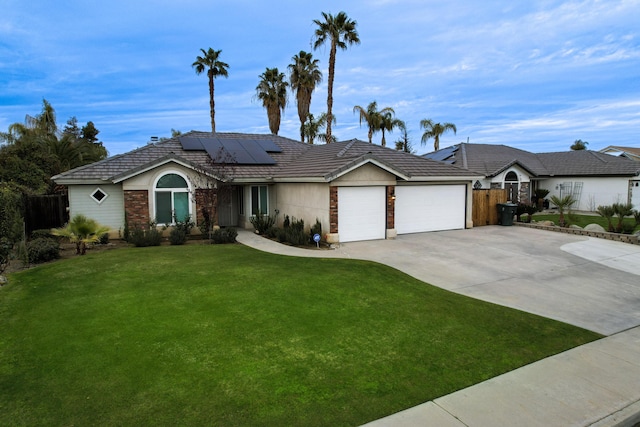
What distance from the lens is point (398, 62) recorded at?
24.8 meters

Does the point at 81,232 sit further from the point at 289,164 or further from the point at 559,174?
the point at 559,174

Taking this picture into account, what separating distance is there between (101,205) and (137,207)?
65.0 inches

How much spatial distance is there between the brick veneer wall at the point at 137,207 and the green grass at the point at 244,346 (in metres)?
6.47

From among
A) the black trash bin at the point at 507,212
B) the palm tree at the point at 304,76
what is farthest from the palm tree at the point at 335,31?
the black trash bin at the point at 507,212

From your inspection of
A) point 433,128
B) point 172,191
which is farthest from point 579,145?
point 172,191

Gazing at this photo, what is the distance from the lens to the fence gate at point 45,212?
1686cm

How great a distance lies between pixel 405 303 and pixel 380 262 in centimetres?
376

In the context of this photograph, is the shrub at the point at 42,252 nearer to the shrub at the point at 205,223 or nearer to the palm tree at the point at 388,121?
the shrub at the point at 205,223

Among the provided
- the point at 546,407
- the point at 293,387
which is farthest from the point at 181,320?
the point at 546,407

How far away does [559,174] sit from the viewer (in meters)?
29.1

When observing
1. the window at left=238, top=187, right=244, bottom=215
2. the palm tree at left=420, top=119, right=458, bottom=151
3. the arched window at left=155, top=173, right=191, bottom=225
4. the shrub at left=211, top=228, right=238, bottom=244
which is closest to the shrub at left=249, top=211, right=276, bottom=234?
the window at left=238, top=187, right=244, bottom=215

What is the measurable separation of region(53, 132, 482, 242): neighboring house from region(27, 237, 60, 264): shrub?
385cm

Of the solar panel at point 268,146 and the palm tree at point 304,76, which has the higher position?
the palm tree at point 304,76

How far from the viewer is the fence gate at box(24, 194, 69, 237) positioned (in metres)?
16.9
